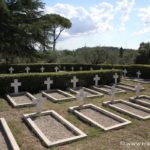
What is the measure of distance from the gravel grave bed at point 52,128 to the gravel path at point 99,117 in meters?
1.09

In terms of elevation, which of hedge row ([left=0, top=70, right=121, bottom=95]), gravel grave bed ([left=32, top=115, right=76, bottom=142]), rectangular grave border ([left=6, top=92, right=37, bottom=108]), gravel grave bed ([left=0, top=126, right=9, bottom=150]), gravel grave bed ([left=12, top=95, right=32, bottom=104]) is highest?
hedge row ([left=0, top=70, right=121, bottom=95])

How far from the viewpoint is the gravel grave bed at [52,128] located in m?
5.27

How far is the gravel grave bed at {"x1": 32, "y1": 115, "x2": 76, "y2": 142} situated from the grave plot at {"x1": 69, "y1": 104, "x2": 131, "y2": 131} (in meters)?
0.80

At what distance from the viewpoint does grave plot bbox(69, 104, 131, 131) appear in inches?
236

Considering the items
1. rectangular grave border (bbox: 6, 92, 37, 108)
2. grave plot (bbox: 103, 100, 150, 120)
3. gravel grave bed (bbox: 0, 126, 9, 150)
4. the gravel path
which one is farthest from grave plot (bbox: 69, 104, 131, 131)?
gravel grave bed (bbox: 0, 126, 9, 150)

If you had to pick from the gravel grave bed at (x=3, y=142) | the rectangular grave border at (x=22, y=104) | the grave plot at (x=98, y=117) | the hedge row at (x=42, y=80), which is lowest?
the gravel grave bed at (x=3, y=142)

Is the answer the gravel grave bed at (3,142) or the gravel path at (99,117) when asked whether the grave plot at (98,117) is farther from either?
the gravel grave bed at (3,142)

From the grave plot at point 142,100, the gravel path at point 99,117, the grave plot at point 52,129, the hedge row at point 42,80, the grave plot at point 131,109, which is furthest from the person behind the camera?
the hedge row at point 42,80

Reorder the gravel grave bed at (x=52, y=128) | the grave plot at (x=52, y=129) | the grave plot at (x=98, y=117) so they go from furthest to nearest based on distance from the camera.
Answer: the grave plot at (x=98, y=117)
the gravel grave bed at (x=52, y=128)
the grave plot at (x=52, y=129)

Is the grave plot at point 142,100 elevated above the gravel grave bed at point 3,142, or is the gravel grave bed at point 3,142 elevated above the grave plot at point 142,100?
the grave plot at point 142,100

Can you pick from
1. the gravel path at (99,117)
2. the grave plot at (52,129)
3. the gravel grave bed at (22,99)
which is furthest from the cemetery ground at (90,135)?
the gravel grave bed at (22,99)

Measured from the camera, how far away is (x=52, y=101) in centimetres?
853

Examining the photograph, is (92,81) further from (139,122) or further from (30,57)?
(30,57)

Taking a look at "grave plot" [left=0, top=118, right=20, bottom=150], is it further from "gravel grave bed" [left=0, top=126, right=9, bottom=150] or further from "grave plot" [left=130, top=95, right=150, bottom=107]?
"grave plot" [left=130, top=95, right=150, bottom=107]
